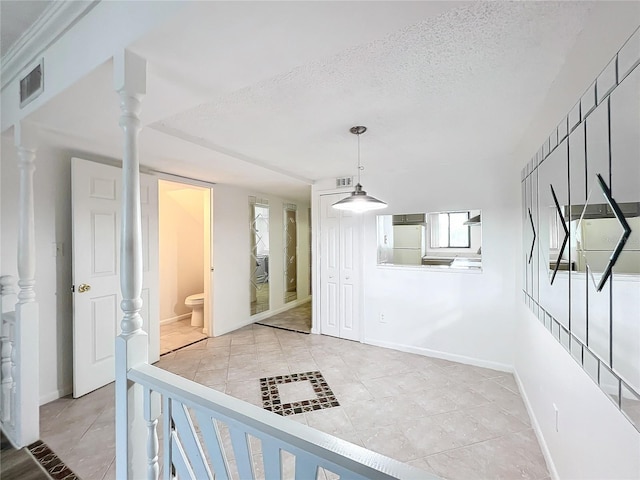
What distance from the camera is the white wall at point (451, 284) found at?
9.80 feet

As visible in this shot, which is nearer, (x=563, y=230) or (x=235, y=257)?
(x=563, y=230)

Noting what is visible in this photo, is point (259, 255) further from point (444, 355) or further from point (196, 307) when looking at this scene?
point (444, 355)

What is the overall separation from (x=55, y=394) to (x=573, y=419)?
3.74m

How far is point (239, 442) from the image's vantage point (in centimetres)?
90

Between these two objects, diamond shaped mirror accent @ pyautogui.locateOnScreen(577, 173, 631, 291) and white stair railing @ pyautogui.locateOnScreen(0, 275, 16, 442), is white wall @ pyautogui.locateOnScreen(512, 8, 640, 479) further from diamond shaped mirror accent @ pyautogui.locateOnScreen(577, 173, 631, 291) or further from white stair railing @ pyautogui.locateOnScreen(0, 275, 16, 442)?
white stair railing @ pyautogui.locateOnScreen(0, 275, 16, 442)

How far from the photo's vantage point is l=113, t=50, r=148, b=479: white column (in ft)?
3.88

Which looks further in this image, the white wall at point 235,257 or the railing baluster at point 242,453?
the white wall at point 235,257

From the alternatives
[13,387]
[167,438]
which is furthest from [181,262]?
[167,438]

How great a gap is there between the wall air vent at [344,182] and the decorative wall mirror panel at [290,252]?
174 cm

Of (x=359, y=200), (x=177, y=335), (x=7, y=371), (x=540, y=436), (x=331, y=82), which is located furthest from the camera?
(x=177, y=335)

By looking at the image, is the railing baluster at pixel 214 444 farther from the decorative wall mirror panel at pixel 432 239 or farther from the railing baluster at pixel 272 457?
the decorative wall mirror panel at pixel 432 239

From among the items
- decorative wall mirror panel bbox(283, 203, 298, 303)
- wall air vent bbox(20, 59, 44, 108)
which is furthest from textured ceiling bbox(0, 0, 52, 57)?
decorative wall mirror panel bbox(283, 203, 298, 303)

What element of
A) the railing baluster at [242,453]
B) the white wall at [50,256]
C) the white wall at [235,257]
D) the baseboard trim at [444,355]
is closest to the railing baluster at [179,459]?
the railing baluster at [242,453]

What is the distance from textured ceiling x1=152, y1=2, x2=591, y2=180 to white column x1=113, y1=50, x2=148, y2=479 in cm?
73
